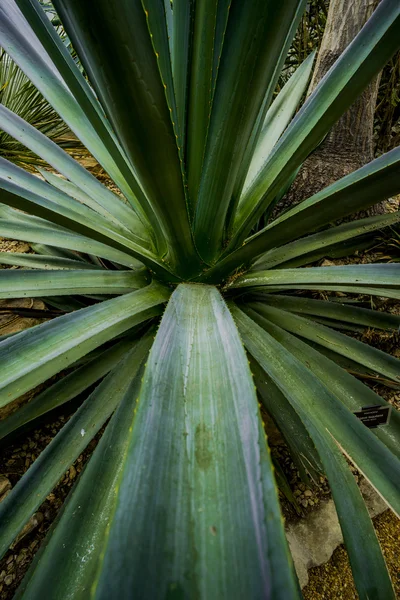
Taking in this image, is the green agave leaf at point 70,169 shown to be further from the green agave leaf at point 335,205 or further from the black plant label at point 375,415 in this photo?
the black plant label at point 375,415

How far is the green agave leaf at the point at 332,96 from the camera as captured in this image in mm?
543

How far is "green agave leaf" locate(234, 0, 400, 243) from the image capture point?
543mm

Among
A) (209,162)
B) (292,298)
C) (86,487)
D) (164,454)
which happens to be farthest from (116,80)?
(292,298)

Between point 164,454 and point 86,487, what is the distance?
0.96 feet

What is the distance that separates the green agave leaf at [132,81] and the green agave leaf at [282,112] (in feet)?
2.04

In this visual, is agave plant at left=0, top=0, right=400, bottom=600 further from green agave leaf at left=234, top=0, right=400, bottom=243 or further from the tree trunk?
the tree trunk

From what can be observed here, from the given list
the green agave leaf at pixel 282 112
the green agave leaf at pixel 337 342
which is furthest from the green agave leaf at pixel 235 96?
the green agave leaf at pixel 282 112

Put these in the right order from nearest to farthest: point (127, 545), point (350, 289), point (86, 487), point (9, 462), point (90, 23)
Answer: point (127, 545)
point (90, 23)
point (86, 487)
point (350, 289)
point (9, 462)

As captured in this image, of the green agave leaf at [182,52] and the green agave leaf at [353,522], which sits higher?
the green agave leaf at [182,52]

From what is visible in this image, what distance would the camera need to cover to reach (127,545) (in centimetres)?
25

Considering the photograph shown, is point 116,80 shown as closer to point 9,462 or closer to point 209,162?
point 209,162

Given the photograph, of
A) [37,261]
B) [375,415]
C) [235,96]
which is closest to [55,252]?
[37,261]

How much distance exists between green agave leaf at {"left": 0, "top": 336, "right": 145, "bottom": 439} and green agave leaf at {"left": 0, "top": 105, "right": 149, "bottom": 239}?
0.35 m

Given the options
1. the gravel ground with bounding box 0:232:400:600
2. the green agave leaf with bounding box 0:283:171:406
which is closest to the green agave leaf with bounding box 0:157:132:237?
the green agave leaf with bounding box 0:283:171:406
